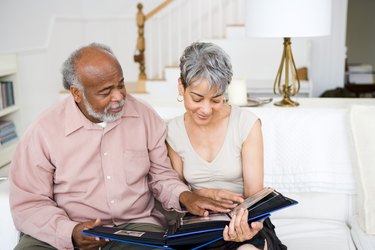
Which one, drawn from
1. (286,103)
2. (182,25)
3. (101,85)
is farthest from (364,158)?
(182,25)

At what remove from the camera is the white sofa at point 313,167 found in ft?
6.12

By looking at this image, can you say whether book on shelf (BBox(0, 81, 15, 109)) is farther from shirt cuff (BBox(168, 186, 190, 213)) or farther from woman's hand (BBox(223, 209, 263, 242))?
woman's hand (BBox(223, 209, 263, 242))

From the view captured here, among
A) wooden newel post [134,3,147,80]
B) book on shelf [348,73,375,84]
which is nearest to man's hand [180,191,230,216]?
wooden newel post [134,3,147,80]

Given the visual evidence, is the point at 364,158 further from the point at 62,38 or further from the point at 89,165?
the point at 62,38

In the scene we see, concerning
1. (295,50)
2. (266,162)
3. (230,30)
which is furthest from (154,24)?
(266,162)

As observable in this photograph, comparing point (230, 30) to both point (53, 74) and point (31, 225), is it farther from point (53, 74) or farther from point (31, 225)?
point (31, 225)

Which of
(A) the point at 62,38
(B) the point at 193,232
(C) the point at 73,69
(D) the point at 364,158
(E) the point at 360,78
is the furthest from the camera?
(E) the point at 360,78

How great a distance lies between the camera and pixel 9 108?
3828 millimetres

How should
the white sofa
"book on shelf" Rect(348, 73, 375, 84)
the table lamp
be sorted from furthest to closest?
"book on shelf" Rect(348, 73, 375, 84) < the table lamp < the white sofa

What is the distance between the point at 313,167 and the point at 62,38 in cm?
393

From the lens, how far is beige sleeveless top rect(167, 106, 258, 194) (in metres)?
1.63

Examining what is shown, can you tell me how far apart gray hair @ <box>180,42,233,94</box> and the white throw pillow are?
630 mm

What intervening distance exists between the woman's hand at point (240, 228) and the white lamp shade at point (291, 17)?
1.05 m

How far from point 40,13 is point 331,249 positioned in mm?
3907
